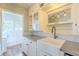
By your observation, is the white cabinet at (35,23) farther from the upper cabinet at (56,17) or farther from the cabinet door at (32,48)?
the cabinet door at (32,48)

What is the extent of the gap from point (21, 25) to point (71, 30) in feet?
2.20

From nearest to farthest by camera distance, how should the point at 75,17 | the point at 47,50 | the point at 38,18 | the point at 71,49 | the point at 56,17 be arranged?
the point at 71,49 < the point at 75,17 < the point at 47,50 < the point at 56,17 < the point at 38,18

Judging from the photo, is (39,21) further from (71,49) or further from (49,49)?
(71,49)

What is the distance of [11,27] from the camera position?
4.79 ft

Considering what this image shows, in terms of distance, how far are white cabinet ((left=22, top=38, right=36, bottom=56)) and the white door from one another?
0.11m

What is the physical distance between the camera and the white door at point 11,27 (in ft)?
4.66

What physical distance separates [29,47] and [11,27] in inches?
15.7

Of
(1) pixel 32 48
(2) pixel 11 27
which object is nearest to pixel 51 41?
(1) pixel 32 48

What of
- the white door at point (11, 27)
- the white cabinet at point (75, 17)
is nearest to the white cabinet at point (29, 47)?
the white door at point (11, 27)

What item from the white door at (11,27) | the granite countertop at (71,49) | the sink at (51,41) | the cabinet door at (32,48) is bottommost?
the cabinet door at (32,48)

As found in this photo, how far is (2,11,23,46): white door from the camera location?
4.66ft

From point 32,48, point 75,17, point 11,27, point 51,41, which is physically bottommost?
point 32,48

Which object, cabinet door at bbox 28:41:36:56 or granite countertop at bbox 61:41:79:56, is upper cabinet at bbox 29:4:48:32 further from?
granite countertop at bbox 61:41:79:56

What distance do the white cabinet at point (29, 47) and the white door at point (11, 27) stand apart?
4.5 inches
